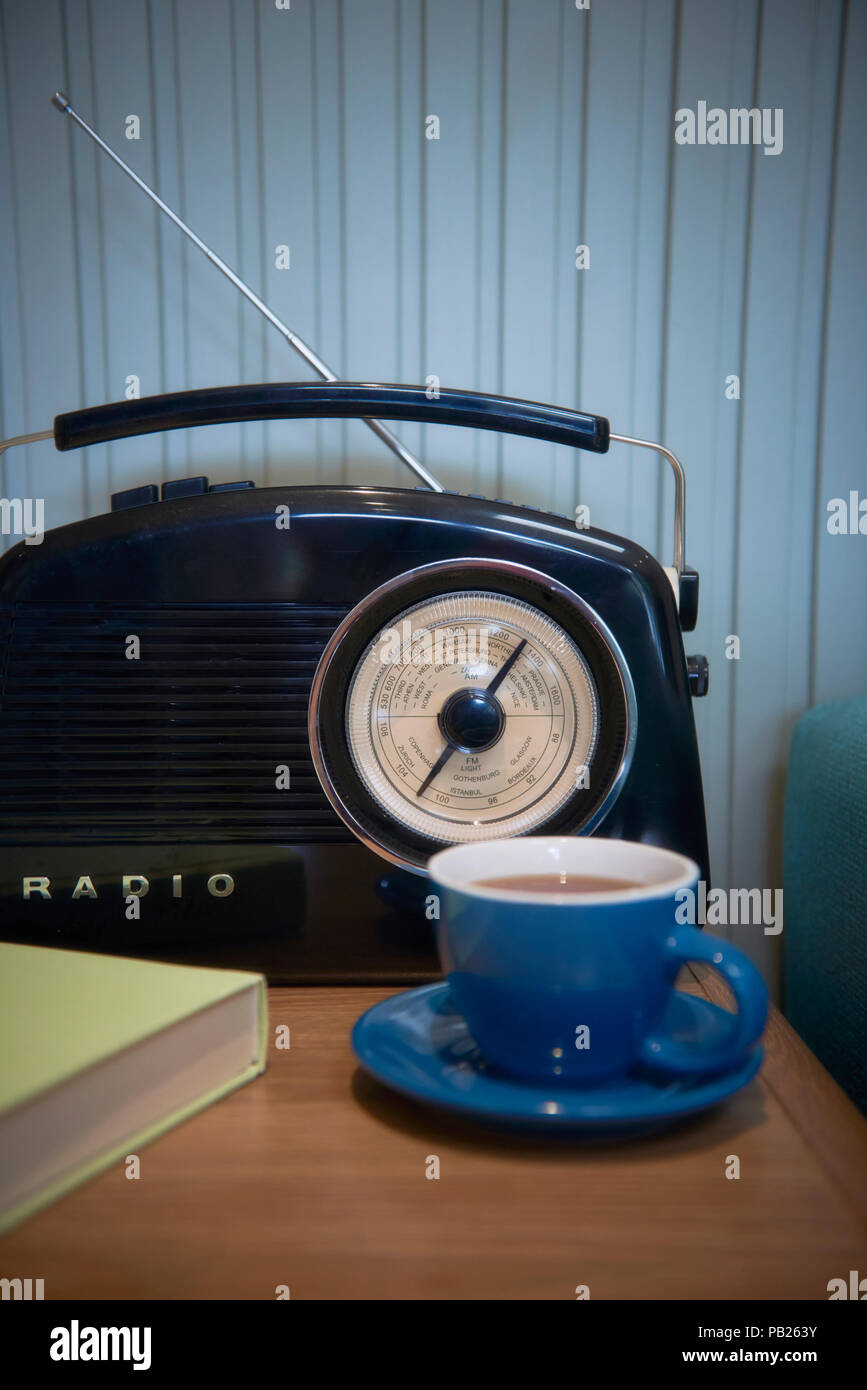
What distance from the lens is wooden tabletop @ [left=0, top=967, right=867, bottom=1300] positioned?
0.31 metres

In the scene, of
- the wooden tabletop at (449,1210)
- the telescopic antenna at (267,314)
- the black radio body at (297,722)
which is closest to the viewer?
the wooden tabletop at (449,1210)

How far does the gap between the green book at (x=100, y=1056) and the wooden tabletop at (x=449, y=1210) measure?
0.04 feet

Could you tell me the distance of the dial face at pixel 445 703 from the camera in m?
0.56

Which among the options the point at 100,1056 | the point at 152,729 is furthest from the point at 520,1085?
the point at 152,729

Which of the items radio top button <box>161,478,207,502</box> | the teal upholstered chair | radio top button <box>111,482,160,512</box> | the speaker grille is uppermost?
radio top button <box>161,478,207,502</box>

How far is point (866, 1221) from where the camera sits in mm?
339

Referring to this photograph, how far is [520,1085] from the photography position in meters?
0.39

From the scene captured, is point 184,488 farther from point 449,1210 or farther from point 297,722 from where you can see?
point 449,1210

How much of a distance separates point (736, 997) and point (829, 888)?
1.10 ft

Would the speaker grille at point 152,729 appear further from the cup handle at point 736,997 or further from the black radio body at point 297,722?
the cup handle at point 736,997

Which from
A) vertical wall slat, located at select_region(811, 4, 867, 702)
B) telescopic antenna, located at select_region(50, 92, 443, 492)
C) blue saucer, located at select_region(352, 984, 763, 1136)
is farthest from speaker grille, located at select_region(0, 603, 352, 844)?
vertical wall slat, located at select_region(811, 4, 867, 702)

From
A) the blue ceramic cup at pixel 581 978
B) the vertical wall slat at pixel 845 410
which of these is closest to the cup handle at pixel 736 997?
the blue ceramic cup at pixel 581 978

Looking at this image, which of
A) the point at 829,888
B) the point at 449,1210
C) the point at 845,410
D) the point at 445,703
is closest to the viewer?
the point at 449,1210

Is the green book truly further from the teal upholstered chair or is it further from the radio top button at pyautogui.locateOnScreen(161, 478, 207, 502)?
the teal upholstered chair
